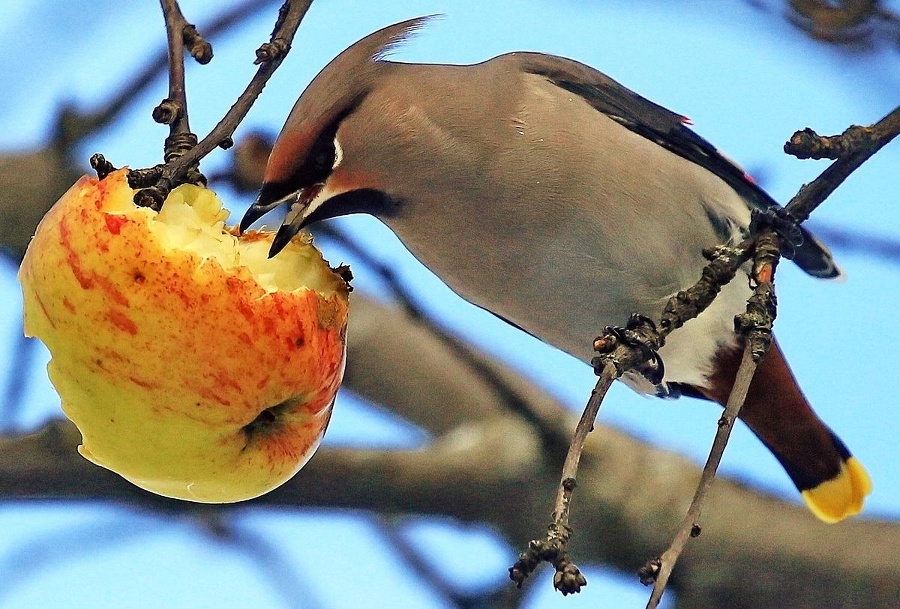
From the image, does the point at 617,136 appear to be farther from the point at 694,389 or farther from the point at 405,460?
the point at 405,460

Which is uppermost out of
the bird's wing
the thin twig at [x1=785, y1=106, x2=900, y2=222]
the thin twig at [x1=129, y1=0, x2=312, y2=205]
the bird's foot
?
the bird's wing

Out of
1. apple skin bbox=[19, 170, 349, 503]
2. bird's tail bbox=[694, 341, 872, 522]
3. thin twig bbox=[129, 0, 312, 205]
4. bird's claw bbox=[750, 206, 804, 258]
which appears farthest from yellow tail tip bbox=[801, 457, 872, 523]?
thin twig bbox=[129, 0, 312, 205]

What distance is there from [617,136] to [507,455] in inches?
48.6

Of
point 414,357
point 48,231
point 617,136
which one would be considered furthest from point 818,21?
point 414,357

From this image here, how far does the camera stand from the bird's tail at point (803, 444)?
248cm

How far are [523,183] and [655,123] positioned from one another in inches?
18.6

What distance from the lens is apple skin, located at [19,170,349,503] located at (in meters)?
1.49

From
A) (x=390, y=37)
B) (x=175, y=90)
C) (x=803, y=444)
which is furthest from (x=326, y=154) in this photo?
(x=803, y=444)

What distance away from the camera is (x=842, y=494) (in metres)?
2.62

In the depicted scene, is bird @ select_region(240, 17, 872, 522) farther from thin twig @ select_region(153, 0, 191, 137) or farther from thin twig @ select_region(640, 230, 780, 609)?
thin twig @ select_region(640, 230, 780, 609)

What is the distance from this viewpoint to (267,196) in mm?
1779

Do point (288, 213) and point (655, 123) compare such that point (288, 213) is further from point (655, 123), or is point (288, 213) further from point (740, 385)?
point (655, 123)

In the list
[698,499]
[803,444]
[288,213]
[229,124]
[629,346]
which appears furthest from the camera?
[803,444]

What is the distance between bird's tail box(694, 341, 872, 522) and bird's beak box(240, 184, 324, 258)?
40.2 inches
